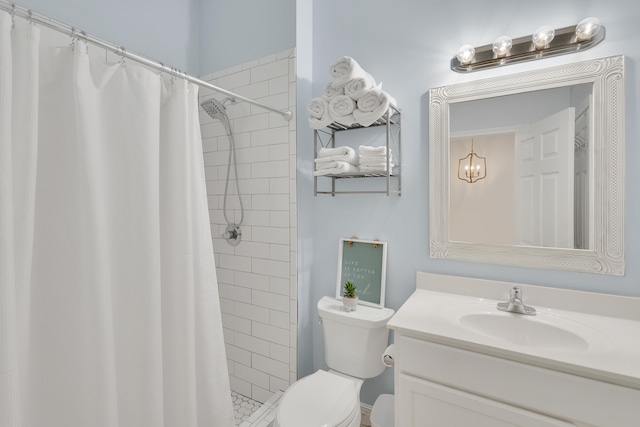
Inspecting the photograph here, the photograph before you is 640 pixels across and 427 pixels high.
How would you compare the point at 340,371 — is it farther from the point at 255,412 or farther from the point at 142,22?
the point at 142,22

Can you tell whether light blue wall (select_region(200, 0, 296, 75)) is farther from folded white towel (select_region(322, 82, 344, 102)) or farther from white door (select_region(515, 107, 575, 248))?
white door (select_region(515, 107, 575, 248))

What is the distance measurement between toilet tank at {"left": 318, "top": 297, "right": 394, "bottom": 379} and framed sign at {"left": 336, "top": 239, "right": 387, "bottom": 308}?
3.9 inches

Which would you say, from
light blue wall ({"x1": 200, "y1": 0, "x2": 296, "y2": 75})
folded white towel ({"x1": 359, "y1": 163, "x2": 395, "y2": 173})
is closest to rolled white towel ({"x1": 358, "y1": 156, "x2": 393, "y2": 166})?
folded white towel ({"x1": 359, "y1": 163, "x2": 395, "y2": 173})

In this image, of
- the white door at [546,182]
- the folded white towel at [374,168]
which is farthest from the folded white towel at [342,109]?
the white door at [546,182]

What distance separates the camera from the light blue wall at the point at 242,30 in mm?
1980

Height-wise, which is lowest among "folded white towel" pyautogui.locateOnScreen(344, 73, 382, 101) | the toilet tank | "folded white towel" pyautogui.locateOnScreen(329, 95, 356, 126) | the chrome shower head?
the toilet tank

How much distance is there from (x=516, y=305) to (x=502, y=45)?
3.79ft

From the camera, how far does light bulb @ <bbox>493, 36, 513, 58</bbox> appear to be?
143cm

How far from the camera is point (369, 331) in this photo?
1.65 meters

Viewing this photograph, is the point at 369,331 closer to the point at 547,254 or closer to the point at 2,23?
the point at 547,254

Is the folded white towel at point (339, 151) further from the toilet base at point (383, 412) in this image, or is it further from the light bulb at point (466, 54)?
the toilet base at point (383, 412)

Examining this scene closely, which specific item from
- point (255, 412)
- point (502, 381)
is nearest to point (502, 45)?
point (502, 381)

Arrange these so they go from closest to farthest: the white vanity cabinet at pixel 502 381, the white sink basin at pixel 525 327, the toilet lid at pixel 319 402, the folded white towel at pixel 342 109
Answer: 1. the white vanity cabinet at pixel 502 381
2. the white sink basin at pixel 525 327
3. the toilet lid at pixel 319 402
4. the folded white towel at pixel 342 109

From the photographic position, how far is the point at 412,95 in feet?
5.63
